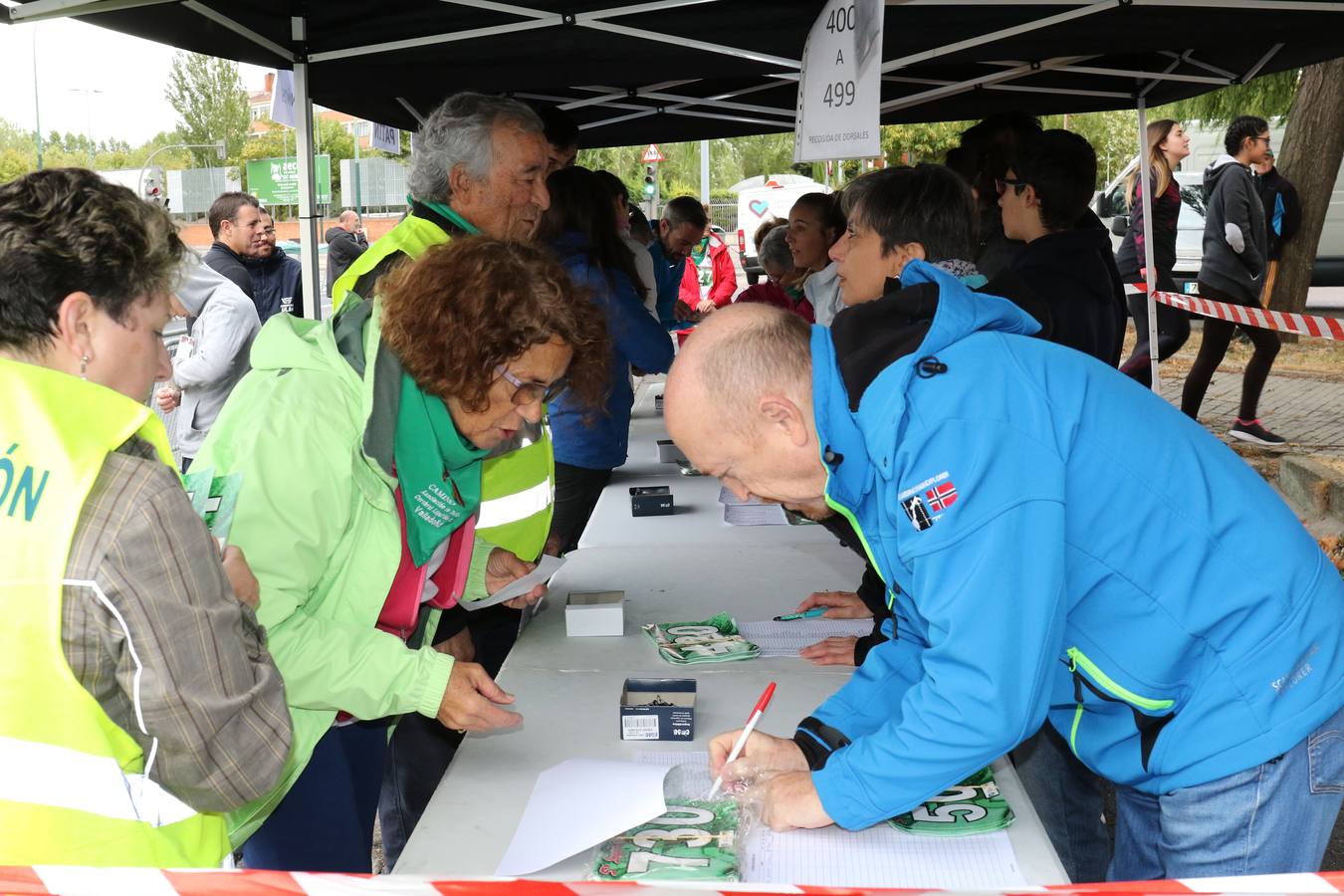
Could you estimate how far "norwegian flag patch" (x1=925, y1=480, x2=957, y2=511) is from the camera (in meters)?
1.23

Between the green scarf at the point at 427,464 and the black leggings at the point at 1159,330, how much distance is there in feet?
19.6

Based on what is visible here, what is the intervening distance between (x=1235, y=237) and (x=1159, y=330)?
0.75 meters

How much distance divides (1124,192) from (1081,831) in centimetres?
1239

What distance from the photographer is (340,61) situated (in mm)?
4309

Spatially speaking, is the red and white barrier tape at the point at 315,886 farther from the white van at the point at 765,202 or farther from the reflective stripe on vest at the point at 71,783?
the white van at the point at 765,202

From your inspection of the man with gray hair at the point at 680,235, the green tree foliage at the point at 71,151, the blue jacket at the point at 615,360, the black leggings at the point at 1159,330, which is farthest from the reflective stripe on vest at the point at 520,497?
the green tree foliage at the point at 71,151

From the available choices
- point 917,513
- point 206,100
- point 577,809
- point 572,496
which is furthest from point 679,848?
point 206,100

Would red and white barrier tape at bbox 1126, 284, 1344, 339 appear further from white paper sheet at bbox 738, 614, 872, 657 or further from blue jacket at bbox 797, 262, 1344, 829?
blue jacket at bbox 797, 262, 1344, 829

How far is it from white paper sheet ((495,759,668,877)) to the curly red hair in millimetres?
602

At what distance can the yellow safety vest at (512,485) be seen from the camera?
2424mm

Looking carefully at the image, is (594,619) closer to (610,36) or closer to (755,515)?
(755,515)

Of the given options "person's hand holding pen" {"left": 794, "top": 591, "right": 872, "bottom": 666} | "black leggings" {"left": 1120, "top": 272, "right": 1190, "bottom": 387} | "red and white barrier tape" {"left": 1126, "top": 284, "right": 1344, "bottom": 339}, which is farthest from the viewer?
"black leggings" {"left": 1120, "top": 272, "right": 1190, "bottom": 387}

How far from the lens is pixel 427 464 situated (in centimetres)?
188

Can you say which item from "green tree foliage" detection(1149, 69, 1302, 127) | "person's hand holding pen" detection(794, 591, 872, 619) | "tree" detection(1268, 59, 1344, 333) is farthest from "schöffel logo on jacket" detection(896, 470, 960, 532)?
"green tree foliage" detection(1149, 69, 1302, 127)
